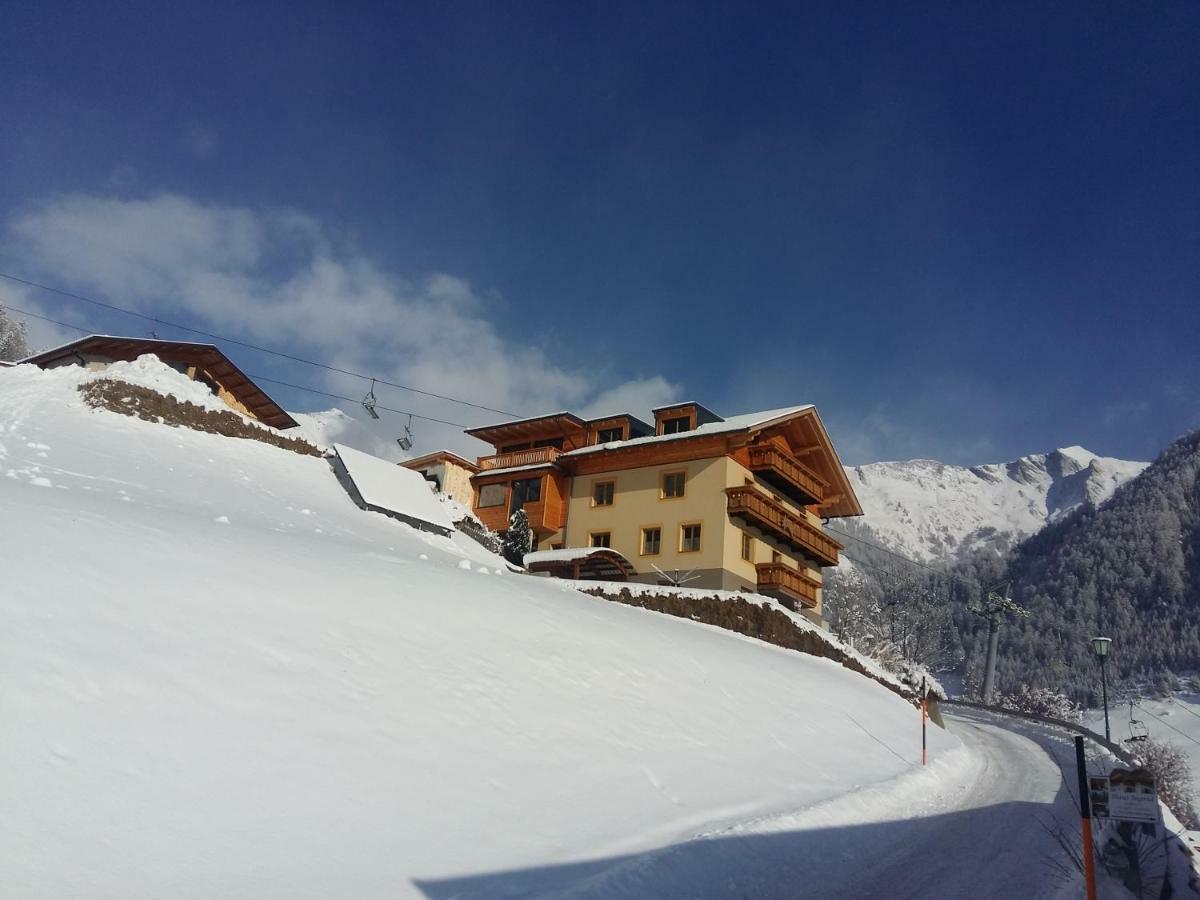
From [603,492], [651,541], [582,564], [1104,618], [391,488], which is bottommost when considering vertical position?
[582,564]

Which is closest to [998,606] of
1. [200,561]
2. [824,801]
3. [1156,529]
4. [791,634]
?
[791,634]

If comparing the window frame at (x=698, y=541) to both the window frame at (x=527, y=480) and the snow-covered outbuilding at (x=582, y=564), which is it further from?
the window frame at (x=527, y=480)

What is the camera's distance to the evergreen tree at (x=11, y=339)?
82438mm

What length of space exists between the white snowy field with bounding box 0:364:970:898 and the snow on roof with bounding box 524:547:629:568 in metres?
18.9

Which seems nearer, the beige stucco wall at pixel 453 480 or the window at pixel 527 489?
the window at pixel 527 489

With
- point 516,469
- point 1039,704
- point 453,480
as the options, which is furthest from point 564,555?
point 1039,704

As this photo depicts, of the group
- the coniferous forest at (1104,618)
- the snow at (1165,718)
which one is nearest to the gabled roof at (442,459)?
the coniferous forest at (1104,618)

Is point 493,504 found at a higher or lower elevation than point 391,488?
higher

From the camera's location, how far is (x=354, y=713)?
852 centimetres

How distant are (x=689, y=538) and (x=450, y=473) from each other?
19229mm

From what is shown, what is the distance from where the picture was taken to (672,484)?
39938mm

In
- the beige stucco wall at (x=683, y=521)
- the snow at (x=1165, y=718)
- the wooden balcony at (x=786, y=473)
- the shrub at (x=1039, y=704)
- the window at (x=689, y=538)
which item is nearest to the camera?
the beige stucco wall at (x=683, y=521)

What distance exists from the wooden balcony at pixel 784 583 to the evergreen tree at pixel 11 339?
8005 centimetres

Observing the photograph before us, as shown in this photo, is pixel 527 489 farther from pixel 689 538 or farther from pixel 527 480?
pixel 689 538
